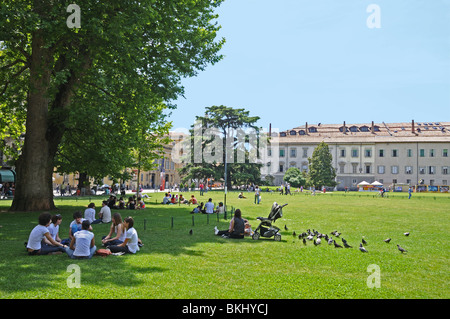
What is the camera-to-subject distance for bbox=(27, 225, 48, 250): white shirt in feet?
32.9

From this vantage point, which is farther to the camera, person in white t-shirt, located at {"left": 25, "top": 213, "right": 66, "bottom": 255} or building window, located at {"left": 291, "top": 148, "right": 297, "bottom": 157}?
building window, located at {"left": 291, "top": 148, "right": 297, "bottom": 157}

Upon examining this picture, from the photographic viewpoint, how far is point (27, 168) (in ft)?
71.4

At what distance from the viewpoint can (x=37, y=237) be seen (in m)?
10.1

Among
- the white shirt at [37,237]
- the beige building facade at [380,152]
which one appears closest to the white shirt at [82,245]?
the white shirt at [37,237]

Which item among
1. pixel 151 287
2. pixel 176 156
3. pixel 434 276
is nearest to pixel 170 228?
pixel 151 287

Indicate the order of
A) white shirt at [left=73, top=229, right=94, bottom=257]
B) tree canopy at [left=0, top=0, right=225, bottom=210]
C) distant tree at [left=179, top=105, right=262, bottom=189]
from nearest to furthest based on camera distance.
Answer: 1. white shirt at [left=73, top=229, right=94, bottom=257]
2. tree canopy at [left=0, top=0, right=225, bottom=210]
3. distant tree at [left=179, top=105, right=262, bottom=189]

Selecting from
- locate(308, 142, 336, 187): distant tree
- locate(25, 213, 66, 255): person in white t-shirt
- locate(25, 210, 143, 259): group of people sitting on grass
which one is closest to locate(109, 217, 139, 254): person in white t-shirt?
locate(25, 210, 143, 259): group of people sitting on grass

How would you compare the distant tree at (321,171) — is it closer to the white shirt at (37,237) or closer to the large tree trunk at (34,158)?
the large tree trunk at (34,158)

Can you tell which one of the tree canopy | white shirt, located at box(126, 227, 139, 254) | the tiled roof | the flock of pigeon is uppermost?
the tiled roof

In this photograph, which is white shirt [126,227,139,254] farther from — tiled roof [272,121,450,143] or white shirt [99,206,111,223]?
tiled roof [272,121,450,143]

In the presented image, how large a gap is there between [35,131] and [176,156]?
94.6 meters

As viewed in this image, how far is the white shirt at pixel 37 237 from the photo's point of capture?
10.0 metres

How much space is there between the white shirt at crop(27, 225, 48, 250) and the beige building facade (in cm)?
8362

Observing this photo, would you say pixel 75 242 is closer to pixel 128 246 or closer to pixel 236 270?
pixel 128 246
